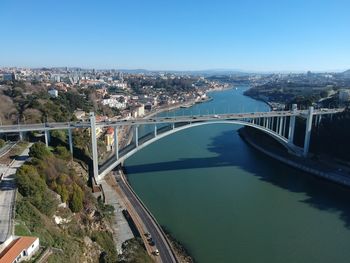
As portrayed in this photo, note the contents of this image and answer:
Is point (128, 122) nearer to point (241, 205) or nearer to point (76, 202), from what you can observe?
point (76, 202)

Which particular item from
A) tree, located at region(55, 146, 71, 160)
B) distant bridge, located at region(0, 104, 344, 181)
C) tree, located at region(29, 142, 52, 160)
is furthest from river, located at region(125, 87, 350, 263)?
tree, located at region(29, 142, 52, 160)

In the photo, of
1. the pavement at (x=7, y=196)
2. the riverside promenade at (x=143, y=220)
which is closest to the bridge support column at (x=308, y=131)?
the riverside promenade at (x=143, y=220)

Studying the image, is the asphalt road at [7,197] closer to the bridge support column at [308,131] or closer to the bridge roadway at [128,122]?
the bridge roadway at [128,122]

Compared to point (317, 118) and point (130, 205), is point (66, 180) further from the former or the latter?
point (317, 118)

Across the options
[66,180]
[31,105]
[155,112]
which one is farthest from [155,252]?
[155,112]

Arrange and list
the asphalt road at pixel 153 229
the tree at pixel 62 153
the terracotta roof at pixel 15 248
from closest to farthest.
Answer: the terracotta roof at pixel 15 248, the asphalt road at pixel 153 229, the tree at pixel 62 153

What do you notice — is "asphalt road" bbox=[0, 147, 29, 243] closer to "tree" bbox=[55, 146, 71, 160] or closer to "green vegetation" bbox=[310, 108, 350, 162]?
"tree" bbox=[55, 146, 71, 160]
